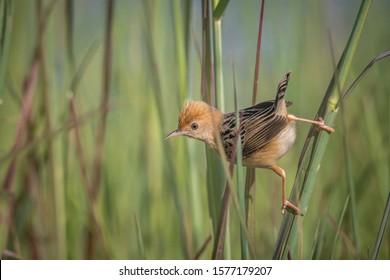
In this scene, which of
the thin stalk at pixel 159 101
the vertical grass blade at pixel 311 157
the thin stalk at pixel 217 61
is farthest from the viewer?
the thin stalk at pixel 159 101

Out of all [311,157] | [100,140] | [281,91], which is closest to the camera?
[311,157]

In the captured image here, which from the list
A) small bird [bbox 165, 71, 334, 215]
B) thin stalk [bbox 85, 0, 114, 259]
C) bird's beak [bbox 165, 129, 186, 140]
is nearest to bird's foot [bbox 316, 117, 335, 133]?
small bird [bbox 165, 71, 334, 215]

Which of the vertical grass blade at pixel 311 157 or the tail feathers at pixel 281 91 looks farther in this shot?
the tail feathers at pixel 281 91

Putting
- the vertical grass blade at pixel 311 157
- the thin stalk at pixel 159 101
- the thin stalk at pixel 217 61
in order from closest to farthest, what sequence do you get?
the vertical grass blade at pixel 311 157 → the thin stalk at pixel 217 61 → the thin stalk at pixel 159 101

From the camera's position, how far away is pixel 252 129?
129 cm

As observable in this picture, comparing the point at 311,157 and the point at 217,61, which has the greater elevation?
the point at 217,61

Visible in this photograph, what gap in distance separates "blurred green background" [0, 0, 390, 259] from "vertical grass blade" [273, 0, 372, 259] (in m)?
0.13

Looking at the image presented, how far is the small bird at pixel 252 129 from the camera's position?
1280 mm

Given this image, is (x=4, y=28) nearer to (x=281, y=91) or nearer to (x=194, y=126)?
(x=194, y=126)

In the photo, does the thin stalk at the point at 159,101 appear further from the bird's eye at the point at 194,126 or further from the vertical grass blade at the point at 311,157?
the vertical grass blade at the point at 311,157

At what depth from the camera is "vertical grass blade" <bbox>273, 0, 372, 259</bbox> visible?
1.09m

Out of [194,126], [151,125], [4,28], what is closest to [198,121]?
[194,126]

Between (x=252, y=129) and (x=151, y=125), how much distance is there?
347mm

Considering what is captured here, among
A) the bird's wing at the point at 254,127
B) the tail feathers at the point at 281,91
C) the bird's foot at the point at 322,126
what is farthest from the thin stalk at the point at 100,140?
the bird's foot at the point at 322,126
